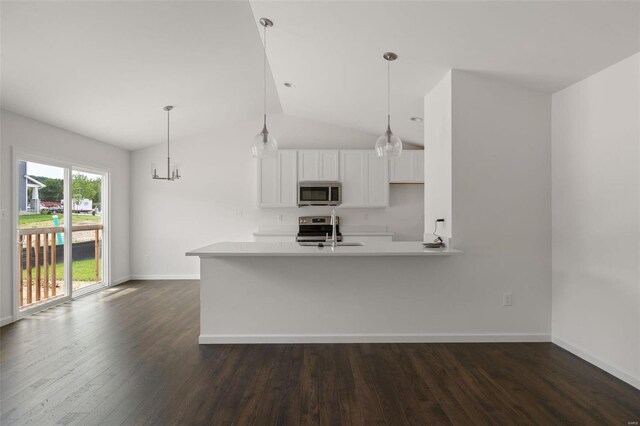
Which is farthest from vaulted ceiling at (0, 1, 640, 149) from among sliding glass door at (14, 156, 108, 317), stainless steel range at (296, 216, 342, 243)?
stainless steel range at (296, 216, 342, 243)

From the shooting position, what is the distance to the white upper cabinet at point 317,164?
5.49 m

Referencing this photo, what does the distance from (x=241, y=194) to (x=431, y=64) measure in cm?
377

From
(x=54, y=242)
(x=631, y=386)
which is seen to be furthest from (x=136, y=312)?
(x=631, y=386)

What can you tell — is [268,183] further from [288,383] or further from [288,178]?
[288,383]

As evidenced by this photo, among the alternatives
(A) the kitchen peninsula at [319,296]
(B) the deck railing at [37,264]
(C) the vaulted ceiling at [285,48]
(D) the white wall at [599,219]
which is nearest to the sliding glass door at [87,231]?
(B) the deck railing at [37,264]

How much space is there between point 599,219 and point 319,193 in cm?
354

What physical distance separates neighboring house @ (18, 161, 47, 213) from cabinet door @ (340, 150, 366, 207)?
3.96 m

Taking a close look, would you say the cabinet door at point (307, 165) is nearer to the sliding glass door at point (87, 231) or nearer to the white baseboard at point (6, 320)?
the sliding glass door at point (87, 231)

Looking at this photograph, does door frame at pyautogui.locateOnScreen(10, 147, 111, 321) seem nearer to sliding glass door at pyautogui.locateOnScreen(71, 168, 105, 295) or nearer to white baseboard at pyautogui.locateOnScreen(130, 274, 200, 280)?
sliding glass door at pyautogui.locateOnScreen(71, 168, 105, 295)

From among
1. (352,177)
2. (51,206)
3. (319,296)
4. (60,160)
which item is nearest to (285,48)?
(319,296)

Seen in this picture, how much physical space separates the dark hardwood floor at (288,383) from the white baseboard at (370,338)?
3.0 inches

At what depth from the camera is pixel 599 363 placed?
258cm

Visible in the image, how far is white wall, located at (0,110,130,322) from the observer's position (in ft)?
11.9

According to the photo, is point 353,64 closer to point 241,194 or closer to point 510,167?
point 510,167
